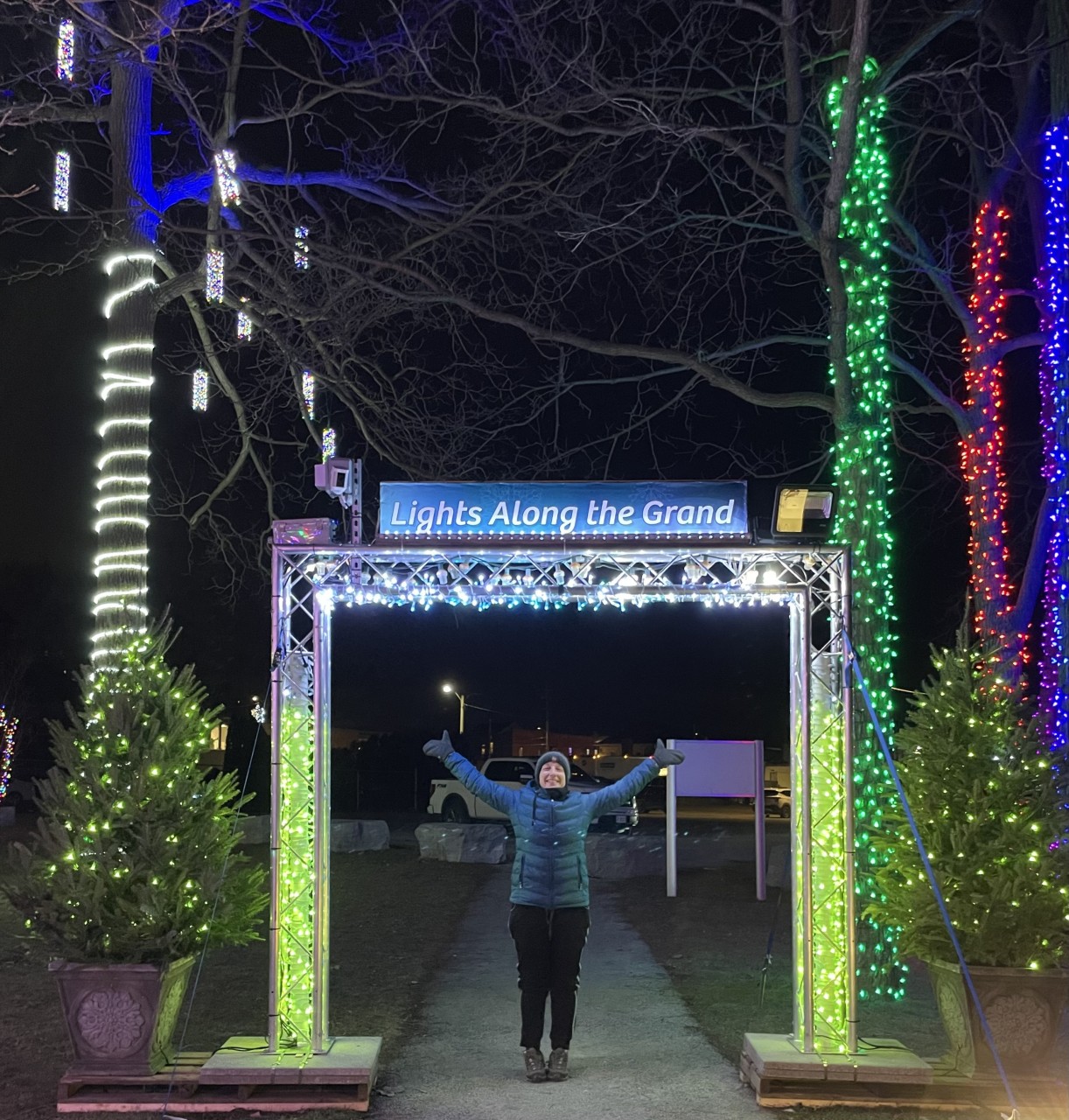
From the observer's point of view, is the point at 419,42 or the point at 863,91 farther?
the point at 419,42

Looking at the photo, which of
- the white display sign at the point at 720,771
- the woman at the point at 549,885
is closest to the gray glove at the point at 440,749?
the woman at the point at 549,885

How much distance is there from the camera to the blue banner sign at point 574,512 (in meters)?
7.23

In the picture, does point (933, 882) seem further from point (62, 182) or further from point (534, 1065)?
point (62, 182)

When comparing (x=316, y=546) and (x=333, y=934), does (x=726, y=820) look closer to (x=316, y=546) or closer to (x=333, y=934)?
(x=333, y=934)

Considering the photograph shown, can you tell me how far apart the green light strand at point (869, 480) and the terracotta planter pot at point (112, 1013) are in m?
5.52

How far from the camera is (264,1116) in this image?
6371 mm

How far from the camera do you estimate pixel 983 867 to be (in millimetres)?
7086

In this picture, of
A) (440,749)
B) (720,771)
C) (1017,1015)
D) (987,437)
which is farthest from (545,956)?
(720,771)

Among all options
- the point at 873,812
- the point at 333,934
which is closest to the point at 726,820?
the point at 333,934

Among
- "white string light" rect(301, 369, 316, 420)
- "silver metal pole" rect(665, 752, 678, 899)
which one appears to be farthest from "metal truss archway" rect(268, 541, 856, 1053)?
"silver metal pole" rect(665, 752, 678, 899)

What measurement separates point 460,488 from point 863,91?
18.4 ft

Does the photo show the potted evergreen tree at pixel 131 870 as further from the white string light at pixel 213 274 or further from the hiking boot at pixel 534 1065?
the white string light at pixel 213 274

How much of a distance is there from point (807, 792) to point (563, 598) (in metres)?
1.91

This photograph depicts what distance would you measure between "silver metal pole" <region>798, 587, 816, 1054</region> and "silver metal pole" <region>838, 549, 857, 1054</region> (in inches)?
8.2
